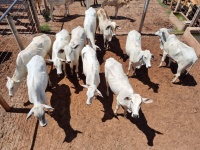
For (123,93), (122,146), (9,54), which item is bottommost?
(122,146)

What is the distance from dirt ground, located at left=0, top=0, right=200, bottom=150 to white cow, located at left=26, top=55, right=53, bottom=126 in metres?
1.03

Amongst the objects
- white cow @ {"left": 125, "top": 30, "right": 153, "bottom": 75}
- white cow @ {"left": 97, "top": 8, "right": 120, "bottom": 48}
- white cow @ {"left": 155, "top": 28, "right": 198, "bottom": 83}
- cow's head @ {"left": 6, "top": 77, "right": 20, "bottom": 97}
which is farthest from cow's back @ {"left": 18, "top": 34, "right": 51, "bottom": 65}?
white cow @ {"left": 155, "top": 28, "right": 198, "bottom": 83}

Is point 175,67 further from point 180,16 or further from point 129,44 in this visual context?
point 180,16

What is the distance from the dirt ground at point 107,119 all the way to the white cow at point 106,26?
72.4 inches

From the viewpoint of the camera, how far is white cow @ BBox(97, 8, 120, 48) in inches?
357

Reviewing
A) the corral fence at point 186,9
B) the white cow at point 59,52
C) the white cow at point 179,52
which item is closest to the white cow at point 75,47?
the white cow at point 59,52

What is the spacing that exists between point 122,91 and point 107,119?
1.37m

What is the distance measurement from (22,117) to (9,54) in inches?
159

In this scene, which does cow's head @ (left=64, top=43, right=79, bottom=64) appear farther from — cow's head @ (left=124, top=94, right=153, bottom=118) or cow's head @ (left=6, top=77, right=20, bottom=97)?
cow's head @ (left=124, top=94, right=153, bottom=118)

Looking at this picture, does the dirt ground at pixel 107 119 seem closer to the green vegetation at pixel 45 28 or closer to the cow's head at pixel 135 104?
the cow's head at pixel 135 104

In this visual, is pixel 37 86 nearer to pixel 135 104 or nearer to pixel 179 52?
pixel 135 104

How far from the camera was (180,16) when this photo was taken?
1291 cm

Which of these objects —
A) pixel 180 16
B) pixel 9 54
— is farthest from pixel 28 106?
pixel 180 16

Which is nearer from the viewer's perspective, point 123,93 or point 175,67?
point 123,93
